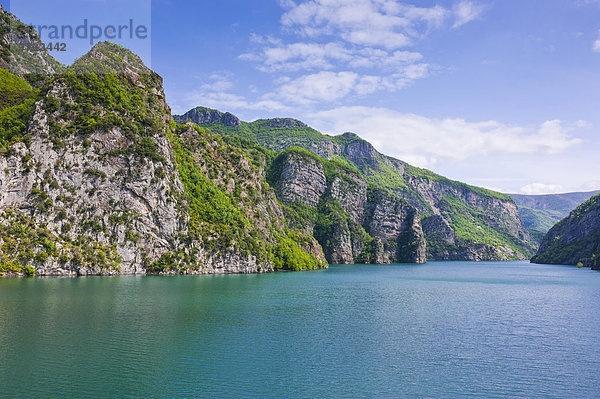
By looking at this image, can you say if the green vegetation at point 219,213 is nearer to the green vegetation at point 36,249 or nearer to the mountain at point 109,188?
the mountain at point 109,188

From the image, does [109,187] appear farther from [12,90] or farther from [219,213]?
[12,90]

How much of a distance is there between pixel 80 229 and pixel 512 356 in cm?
9283

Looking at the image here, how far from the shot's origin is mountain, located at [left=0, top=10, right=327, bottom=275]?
8856 cm

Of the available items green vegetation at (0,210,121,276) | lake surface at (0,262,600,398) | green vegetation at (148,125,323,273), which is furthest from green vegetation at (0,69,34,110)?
lake surface at (0,262,600,398)

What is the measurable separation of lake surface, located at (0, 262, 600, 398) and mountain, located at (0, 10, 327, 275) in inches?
1113

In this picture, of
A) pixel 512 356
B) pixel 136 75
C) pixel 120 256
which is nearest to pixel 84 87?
pixel 136 75

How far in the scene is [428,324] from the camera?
159ft

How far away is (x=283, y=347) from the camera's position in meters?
36.6

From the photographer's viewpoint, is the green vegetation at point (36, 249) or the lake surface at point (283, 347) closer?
the lake surface at point (283, 347)

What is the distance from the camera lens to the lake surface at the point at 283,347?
88.5 ft

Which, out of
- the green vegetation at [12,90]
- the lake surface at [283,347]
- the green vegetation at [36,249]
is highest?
the green vegetation at [12,90]

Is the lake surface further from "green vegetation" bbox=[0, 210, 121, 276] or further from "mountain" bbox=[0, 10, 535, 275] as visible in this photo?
"mountain" bbox=[0, 10, 535, 275]

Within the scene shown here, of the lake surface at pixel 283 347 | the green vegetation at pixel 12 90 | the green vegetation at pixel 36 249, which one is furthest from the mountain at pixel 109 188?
the lake surface at pixel 283 347

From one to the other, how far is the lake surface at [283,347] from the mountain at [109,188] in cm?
2828
